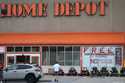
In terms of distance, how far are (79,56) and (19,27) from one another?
952 centimetres

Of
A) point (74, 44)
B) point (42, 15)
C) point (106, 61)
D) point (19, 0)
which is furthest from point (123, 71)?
point (19, 0)

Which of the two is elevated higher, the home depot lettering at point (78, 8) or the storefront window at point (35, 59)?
the home depot lettering at point (78, 8)

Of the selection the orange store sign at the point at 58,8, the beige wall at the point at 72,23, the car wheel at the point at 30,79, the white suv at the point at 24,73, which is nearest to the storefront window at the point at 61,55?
the beige wall at the point at 72,23

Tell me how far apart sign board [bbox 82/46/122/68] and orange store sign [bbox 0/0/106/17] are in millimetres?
5052

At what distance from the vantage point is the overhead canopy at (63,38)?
5619cm

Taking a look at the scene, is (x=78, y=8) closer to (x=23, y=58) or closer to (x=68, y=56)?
(x=68, y=56)

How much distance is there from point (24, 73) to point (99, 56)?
16.1 meters

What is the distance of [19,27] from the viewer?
60.7 m

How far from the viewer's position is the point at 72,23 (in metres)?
59.4

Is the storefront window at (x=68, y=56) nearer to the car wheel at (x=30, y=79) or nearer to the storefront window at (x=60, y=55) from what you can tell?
the storefront window at (x=60, y=55)

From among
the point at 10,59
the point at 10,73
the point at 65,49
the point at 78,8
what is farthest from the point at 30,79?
the point at 78,8

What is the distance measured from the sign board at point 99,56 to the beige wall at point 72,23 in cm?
334

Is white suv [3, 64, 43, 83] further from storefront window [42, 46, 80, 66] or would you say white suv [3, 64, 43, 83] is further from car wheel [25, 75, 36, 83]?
storefront window [42, 46, 80, 66]

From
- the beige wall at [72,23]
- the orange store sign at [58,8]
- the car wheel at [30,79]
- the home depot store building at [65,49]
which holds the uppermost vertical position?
the orange store sign at [58,8]
